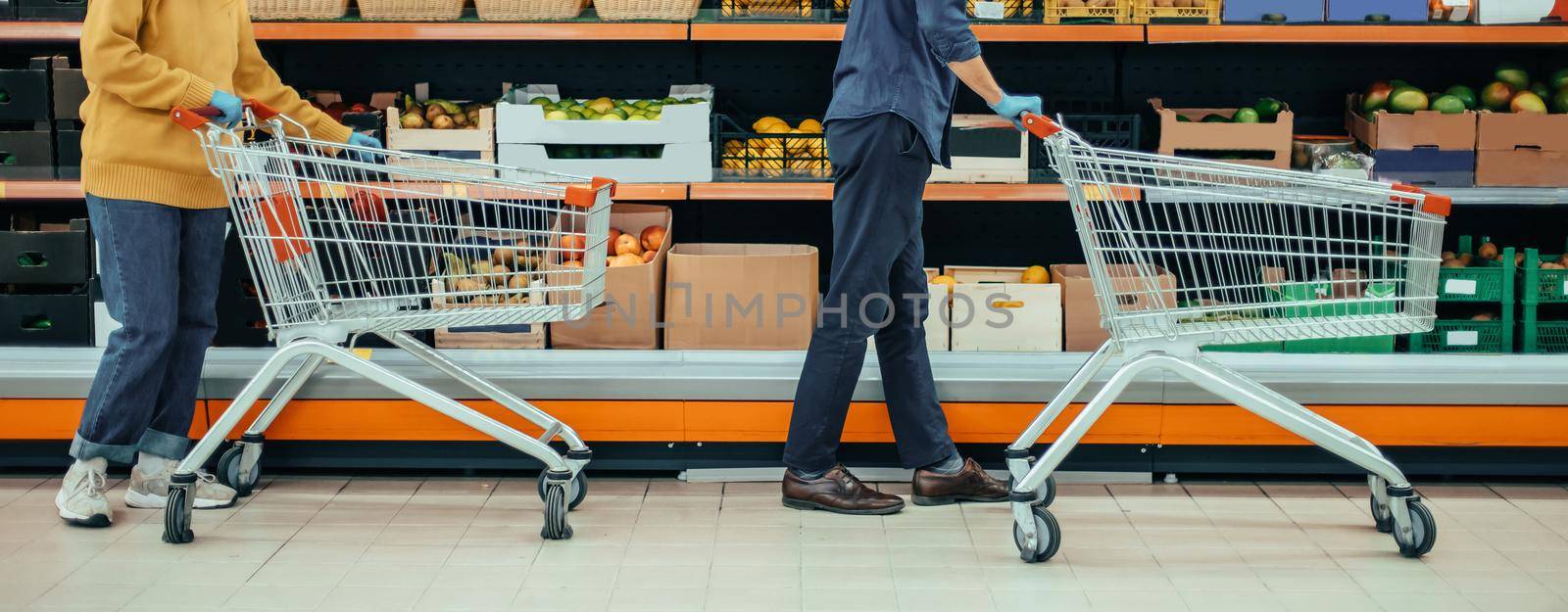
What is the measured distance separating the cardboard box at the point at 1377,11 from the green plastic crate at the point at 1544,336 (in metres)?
0.93

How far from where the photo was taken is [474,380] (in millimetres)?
3346

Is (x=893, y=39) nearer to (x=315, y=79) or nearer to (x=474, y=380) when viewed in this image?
(x=474, y=380)

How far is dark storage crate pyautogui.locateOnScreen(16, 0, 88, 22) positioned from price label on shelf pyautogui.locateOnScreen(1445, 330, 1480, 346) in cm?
398

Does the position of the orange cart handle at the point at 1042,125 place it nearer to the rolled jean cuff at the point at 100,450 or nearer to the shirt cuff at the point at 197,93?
the shirt cuff at the point at 197,93

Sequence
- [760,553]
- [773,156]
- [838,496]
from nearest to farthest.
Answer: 1. [760,553]
2. [838,496]
3. [773,156]

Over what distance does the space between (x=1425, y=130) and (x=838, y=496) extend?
199 centimetres

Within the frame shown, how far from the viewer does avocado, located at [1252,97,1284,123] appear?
3.96 metres

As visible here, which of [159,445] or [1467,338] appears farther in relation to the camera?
[1467,338]

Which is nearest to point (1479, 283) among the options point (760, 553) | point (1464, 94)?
point (1464, 94)

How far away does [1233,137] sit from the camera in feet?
12.7

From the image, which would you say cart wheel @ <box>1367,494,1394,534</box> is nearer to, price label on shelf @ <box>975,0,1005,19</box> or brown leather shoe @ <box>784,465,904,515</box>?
brown leather shoe @ <box>784,465,904,515</box>

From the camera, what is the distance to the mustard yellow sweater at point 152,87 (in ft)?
9.69

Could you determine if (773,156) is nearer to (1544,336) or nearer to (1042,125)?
(1042,125)

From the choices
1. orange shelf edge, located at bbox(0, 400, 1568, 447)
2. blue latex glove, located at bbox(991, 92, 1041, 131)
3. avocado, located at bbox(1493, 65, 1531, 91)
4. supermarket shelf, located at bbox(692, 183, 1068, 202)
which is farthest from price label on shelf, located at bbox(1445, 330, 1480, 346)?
blue latex glove, located at bbox(991, 92, 1041, 131)
